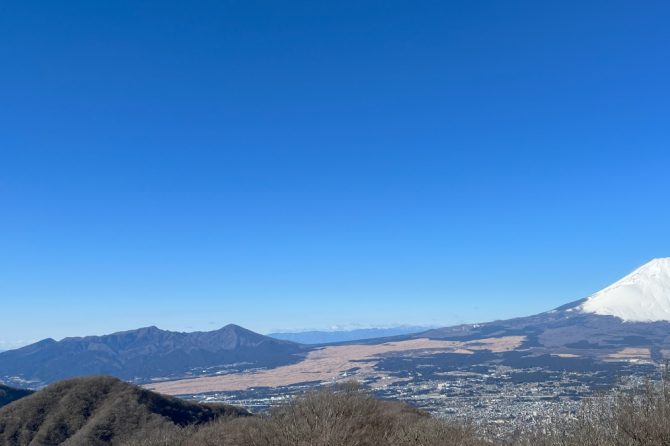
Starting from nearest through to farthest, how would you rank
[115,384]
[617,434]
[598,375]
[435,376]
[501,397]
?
1. [617,434]
2. [115,384]
3. [501,397]
4. [598,375]
5. [435,376]

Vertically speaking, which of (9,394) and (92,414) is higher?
(9,394)

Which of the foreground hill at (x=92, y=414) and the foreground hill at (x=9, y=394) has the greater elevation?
the foreground hill at (x=9, y=394)

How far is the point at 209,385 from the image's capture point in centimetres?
19138

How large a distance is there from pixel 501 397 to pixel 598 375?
46.5 meters

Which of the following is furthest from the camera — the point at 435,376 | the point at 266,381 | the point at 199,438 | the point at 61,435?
the point at 266,381

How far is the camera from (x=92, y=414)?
6212 cm

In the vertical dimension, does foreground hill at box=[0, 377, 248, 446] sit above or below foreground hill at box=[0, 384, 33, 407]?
below

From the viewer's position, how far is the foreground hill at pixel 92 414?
56406mm

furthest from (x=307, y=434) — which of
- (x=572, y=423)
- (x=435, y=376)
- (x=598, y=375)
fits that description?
(x=435, y=376)

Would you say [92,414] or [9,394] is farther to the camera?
[9,394]

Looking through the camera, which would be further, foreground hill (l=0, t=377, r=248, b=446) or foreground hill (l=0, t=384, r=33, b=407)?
foreground hill (l=0, t=384, r=33, b=407)

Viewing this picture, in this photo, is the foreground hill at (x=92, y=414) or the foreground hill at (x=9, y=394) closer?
the foreground hill at (x=92, y=414)

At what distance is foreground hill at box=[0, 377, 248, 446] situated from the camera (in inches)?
2221

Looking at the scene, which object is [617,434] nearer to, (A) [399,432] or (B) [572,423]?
(B) [572,423]
